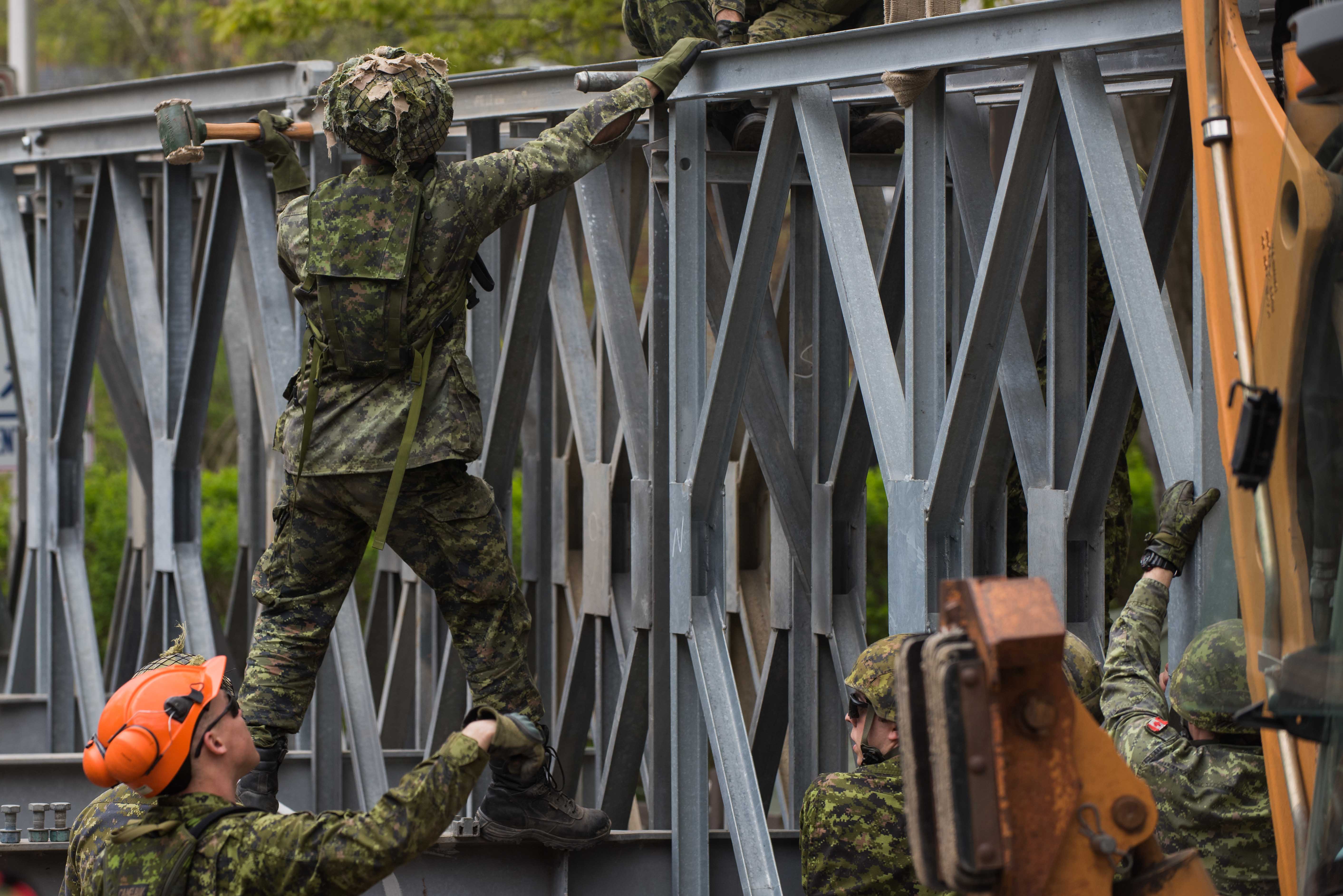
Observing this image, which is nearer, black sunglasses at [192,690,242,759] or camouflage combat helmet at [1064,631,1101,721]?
black sunglasses at [192,690,242,759]

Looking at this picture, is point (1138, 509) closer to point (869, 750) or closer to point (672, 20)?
point (672, 20)

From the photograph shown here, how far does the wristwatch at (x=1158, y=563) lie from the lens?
154 inches

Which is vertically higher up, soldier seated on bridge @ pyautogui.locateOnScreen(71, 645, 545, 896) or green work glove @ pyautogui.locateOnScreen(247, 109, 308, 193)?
green work glove @ pyautogui.locateOnScreen(247, 109, 308, 193)

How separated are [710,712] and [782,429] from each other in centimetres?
126

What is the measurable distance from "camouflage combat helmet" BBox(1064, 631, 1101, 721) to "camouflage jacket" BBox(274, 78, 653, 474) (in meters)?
1.84

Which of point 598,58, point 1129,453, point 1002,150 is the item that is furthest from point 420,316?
point 1129,453

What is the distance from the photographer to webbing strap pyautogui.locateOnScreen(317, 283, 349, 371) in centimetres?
470

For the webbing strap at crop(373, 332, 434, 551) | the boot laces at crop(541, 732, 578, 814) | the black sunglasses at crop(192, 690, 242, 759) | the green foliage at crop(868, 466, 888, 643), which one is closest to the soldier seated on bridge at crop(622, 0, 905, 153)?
the webbing strap at crop(373, 332, 434, 551)

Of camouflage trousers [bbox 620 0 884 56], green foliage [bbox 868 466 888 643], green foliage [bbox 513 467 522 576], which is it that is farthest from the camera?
green foliage [bbox 868 466 888 643]

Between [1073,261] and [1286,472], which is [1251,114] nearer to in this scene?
[1286,472]

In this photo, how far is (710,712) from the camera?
5.11 meters

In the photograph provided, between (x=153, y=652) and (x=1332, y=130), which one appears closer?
(x=1332, y=130)

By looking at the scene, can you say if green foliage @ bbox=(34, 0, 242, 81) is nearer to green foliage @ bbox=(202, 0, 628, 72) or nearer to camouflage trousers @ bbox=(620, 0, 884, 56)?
green foliage @ bbox=(202, 0, 628, 72)

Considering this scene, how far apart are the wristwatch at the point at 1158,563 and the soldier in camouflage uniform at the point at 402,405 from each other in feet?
6.16
